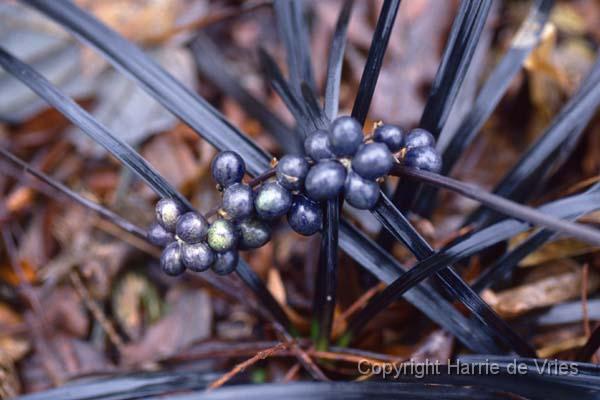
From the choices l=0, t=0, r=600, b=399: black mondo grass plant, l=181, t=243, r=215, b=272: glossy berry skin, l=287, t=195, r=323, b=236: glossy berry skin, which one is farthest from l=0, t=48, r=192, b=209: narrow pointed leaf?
l=287, t=195, r=323, b=236: glossy berry skin

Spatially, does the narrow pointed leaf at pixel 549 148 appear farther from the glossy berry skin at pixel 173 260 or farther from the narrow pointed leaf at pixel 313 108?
the glossy berry skin at pixel 173 260

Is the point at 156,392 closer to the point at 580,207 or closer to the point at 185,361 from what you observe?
the point at 185,361

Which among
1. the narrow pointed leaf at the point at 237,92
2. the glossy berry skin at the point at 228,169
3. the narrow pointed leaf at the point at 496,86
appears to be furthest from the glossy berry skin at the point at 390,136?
the narrow pointed leaf at the point at 237,92

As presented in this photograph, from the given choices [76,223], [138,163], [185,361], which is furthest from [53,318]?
[138,163]

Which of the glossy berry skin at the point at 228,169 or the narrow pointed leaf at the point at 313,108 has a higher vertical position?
the narrow pointed leaf at the point at 313,108

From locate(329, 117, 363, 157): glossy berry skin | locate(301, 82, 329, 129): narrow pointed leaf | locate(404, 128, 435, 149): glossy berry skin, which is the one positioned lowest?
locate(329, 117, 363, 157): glossy berry skin

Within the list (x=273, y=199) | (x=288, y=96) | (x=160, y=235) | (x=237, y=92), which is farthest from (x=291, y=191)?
Result: (x=237, y=92)

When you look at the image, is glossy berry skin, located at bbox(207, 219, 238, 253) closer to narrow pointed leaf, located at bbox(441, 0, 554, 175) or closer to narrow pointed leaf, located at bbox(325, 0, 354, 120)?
narrow pointed leaf, located at bbox(325, 0, 354, 120)
